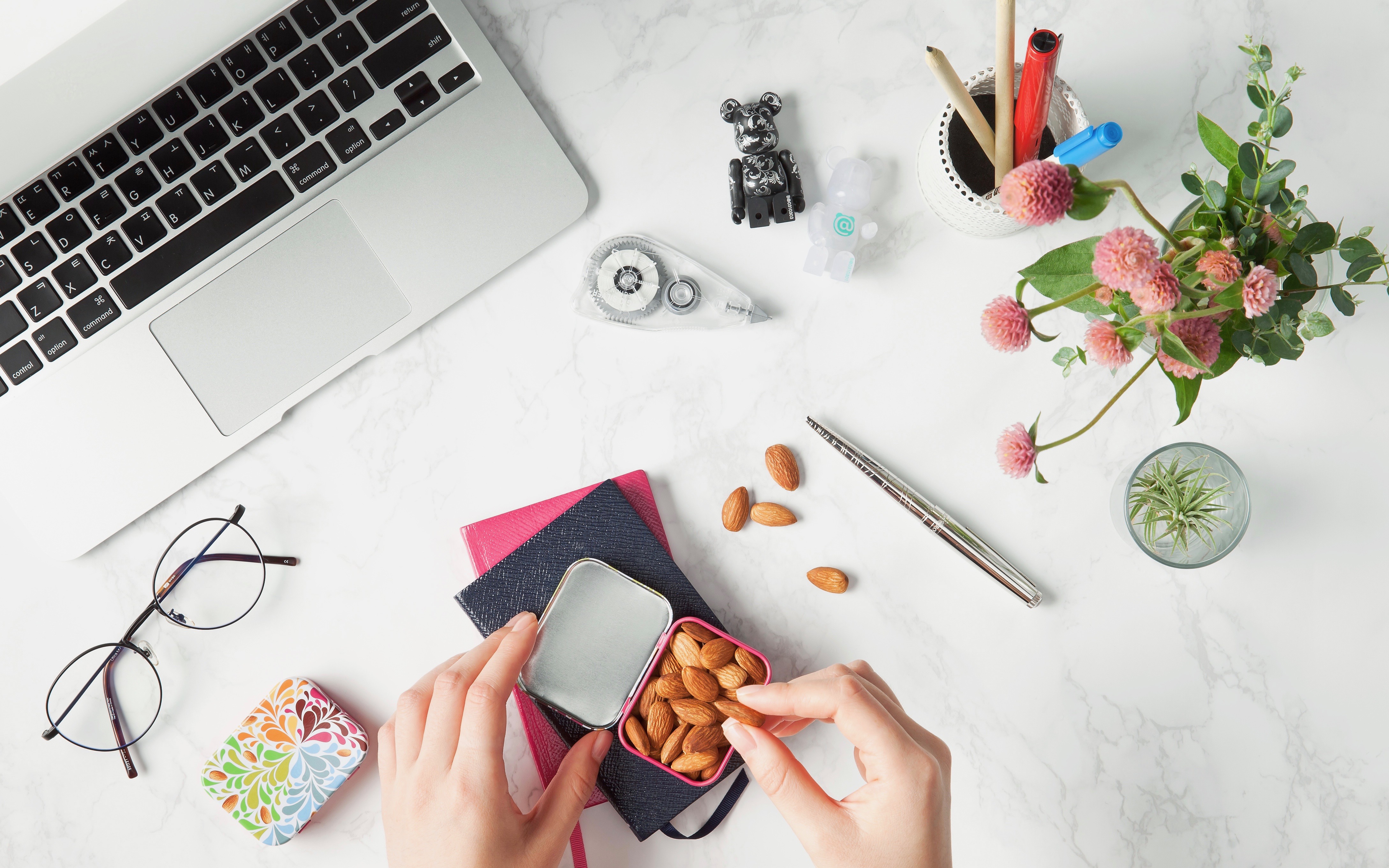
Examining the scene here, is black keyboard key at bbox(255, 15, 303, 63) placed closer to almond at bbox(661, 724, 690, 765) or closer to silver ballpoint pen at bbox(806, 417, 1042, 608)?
silver ballpoint pen at bbox(806, 417, 1042, 608)

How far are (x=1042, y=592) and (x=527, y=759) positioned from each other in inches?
24.7

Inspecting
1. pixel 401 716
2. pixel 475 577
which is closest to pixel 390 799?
pixel 401 716

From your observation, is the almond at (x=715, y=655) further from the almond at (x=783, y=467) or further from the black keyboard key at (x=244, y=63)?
the black keyboard key at (x=244, y=63)

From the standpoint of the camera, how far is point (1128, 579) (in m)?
0.90

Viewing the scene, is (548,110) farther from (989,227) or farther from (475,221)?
(989,227)

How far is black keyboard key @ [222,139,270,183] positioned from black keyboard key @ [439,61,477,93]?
209 mm

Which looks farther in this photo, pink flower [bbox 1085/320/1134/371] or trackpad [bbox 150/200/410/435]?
trackpad [bbox 150/200/410/435]

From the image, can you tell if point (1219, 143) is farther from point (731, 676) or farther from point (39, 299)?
point (39, 299)

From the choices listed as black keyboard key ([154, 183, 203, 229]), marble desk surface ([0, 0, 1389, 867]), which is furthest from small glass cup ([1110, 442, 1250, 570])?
black keyboard key ([154, 183, 203, 229])

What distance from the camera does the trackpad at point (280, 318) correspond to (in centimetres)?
89

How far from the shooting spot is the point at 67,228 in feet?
2.85

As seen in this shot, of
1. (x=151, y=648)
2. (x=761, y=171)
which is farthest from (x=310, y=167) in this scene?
(x=151, y=648)

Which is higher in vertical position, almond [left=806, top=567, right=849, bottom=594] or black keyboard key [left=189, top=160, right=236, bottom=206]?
→ black keyboard key [left=189, top=160, right=236, bottom=206]

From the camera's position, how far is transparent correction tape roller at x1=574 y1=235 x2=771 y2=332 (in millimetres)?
915
